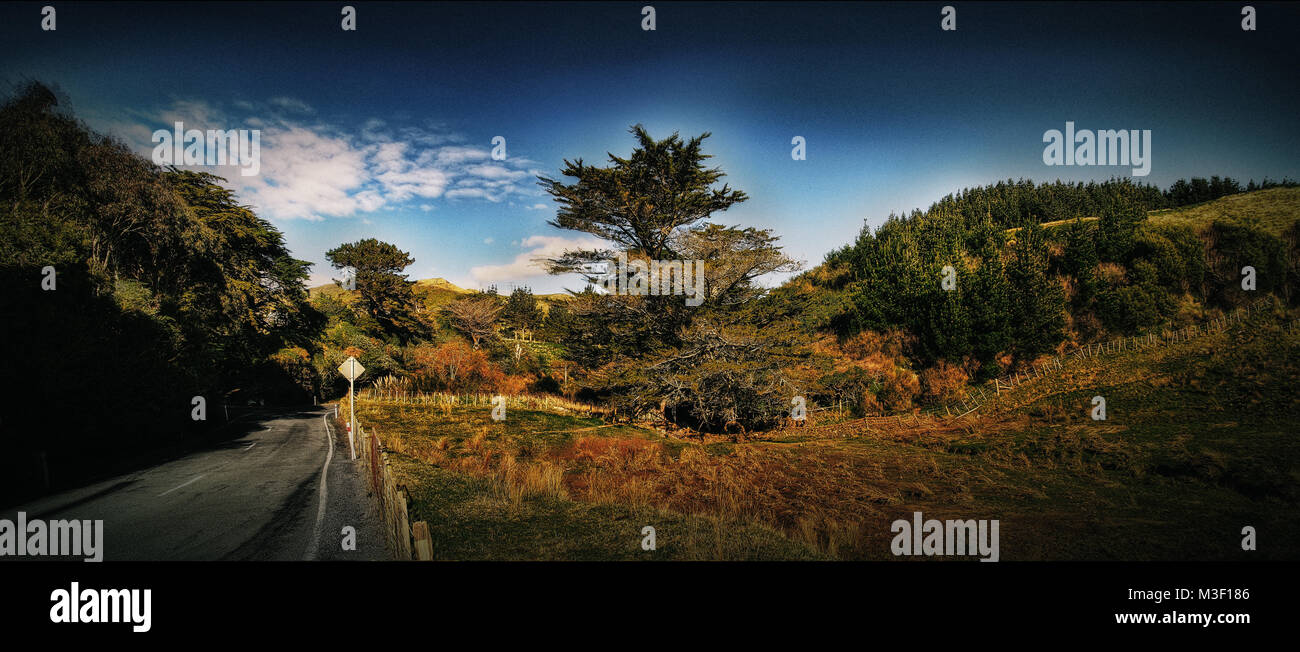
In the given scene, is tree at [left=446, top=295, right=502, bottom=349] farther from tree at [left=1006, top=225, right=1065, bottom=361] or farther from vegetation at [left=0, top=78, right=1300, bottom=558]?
tree at [left=1006, top=225, right=1065, bottom=361]

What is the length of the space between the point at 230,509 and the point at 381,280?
5067 centimetres

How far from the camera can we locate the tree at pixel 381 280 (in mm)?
52838

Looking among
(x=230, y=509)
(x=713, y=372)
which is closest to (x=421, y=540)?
(x=230, y=509)

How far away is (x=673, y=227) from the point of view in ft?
76.9

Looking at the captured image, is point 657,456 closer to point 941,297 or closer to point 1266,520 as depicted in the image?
point 1266,520

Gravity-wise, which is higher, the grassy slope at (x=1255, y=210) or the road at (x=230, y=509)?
the grassy slope at (x=1255, y=210)

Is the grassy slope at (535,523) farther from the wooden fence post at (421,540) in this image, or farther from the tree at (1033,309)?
the tree at (1033,309)

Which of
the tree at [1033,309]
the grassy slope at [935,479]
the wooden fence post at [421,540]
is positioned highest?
the tree at [1033,309]

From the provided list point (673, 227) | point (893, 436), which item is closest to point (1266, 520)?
point (893, 436)

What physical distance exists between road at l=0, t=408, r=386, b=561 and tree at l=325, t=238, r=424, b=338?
41.6 metres

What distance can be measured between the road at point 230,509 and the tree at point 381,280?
41.6 metres

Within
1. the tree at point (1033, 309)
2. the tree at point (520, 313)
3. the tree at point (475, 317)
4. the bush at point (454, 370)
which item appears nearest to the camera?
the tree at point (1033, 309)

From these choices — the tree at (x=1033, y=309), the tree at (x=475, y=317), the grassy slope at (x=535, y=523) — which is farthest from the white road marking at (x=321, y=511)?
the tree at (x=475, y=317)

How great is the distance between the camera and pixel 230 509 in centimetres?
903
